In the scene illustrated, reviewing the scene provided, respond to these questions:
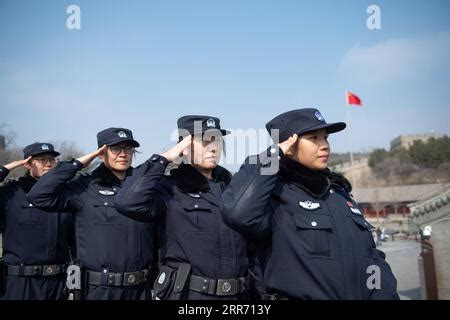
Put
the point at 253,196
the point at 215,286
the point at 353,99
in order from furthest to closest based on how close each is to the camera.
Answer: the point at 353,99
the point at 215,286
the point at 253,196

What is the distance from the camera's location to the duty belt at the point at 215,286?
9.36ft

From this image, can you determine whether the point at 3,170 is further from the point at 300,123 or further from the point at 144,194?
the point at 300,123

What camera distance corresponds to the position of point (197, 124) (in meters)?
3.29

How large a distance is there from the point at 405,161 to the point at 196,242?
60850 mm

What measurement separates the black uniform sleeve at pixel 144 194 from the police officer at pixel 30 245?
2029 millimetres

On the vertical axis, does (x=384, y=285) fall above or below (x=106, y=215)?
below

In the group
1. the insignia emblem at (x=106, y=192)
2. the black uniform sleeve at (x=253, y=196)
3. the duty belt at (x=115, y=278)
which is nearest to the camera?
the black uniform sleeve at (x=253, y=196)

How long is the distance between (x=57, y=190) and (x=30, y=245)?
3.89ft

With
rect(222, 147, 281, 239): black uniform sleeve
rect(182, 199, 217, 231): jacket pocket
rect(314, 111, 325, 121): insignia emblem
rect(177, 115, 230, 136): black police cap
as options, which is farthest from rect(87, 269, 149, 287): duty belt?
rect(314, 111, 325, 121): insignia emblem

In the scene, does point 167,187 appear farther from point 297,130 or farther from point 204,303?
point 297,130

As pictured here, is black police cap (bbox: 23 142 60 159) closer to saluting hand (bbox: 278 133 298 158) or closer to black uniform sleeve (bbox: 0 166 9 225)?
black uniform sleeve (bbox: 0 166 9 225)

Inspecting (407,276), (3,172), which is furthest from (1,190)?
(407,276)

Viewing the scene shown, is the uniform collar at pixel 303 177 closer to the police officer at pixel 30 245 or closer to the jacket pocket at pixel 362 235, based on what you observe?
the jacket pocket at pixel 362 235

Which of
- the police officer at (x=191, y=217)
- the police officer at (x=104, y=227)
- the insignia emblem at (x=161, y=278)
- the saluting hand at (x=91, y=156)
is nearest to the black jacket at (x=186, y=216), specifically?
A: the police officer at (x=191, y=217)
